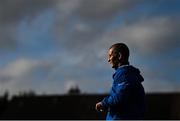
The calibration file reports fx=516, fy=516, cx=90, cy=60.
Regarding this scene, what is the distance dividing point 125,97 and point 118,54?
51 centimetres

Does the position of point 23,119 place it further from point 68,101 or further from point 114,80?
point 114,80

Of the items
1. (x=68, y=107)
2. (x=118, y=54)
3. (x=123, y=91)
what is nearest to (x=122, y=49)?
(x=118, y=54)

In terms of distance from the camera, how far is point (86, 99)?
66375mm

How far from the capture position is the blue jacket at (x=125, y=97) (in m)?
5.65

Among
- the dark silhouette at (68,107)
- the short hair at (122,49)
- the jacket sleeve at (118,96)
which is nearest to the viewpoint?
the jacket sleeve at (118,96)

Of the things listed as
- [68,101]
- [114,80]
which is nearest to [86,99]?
[68,101]

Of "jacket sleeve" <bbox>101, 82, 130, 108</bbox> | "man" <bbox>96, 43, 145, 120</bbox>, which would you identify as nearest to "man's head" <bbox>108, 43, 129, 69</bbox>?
"man" <bbox>96, 43, 145, 120</bbox>

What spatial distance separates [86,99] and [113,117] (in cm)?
6084

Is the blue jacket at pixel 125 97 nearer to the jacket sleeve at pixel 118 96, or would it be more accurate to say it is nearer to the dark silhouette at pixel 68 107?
the jacket sleeve at pixel 118 96

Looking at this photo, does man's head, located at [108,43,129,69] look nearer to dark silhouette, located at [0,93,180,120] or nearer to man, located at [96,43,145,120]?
man, located at [96,43,145,120]

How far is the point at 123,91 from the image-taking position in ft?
18.5

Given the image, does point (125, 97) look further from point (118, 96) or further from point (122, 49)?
point (122, 49)

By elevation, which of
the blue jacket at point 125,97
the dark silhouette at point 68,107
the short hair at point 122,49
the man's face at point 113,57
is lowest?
the blue jacket at point 125,97

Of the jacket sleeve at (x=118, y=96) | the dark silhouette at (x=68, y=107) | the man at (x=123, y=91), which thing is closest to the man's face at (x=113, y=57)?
the man at (x=123, y=91)
